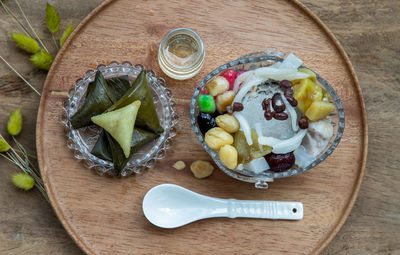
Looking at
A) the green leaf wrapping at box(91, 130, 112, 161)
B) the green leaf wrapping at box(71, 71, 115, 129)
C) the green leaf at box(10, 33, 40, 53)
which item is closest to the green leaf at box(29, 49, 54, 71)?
the green leaf at box(10, 33, 40, 53)

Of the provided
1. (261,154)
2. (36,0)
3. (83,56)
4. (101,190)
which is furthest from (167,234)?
(36,0)

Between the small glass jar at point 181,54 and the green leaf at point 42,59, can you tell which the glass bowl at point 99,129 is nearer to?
the small glass jar at point 181,54

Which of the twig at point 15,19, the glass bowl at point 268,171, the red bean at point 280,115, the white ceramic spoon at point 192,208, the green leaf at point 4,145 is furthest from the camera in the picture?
the twig at point 15,19

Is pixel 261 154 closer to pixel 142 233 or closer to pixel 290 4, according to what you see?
pixel 142 233

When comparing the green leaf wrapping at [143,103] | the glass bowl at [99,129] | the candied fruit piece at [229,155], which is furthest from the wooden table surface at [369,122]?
the candied fruit piece at [229,155]

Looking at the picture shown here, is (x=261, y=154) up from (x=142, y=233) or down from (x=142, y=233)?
up

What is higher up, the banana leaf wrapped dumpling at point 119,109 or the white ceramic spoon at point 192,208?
the banana leaf wrapped dumpling at point 119,109

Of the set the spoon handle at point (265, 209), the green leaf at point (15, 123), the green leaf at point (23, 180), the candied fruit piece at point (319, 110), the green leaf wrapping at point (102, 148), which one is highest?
the candied fruit piece at point (319, 110)

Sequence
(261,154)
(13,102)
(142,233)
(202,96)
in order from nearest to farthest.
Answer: (261,154)
(202,96)
(142,233)
(13,102)
